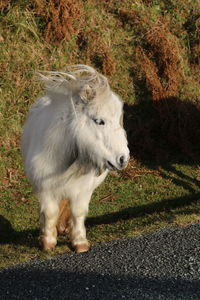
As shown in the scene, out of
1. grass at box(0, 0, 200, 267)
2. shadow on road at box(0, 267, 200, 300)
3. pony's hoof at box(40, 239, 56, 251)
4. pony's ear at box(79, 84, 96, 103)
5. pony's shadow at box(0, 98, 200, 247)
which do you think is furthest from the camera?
pony's shadow at box(0, 98, 200, 247)

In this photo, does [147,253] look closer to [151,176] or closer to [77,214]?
[77,214]

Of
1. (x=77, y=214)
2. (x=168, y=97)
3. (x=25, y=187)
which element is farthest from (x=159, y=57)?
(x=77, y=214)

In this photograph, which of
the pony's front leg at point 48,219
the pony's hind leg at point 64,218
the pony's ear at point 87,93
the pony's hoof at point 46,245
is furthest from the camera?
the pony's hind leg at point 64,218

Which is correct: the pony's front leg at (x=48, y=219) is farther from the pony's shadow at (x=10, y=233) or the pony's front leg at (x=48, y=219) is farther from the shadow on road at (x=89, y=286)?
the pony's shadow at (x=10, y=233)

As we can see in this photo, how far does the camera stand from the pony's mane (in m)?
5.74

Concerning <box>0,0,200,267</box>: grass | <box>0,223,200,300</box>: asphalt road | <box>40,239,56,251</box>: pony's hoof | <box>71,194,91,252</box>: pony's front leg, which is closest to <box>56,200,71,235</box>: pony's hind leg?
<box>71,194,91,252</box>: pony's front leg

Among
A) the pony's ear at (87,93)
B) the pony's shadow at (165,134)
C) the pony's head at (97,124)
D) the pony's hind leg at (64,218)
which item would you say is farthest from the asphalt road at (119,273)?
the pony's shadow at (165,134)

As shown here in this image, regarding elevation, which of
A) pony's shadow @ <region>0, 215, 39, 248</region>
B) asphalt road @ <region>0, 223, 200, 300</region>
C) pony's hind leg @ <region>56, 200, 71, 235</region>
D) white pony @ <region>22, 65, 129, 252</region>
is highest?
white pony @ <region>22, 65, 129, 252</region>

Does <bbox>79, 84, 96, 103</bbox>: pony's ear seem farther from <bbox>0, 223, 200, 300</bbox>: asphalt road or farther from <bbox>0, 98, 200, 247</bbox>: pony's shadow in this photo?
<bbox>0, 98, 200, 247</bbox>: pony's shadow

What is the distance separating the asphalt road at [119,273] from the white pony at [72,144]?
22.5 inches

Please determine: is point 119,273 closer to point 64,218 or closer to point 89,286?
point 89,286

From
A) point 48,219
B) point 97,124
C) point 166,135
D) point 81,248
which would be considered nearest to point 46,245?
point 48,219

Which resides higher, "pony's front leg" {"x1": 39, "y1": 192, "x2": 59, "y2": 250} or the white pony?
the white pony

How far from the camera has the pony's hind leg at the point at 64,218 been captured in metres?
6.86
